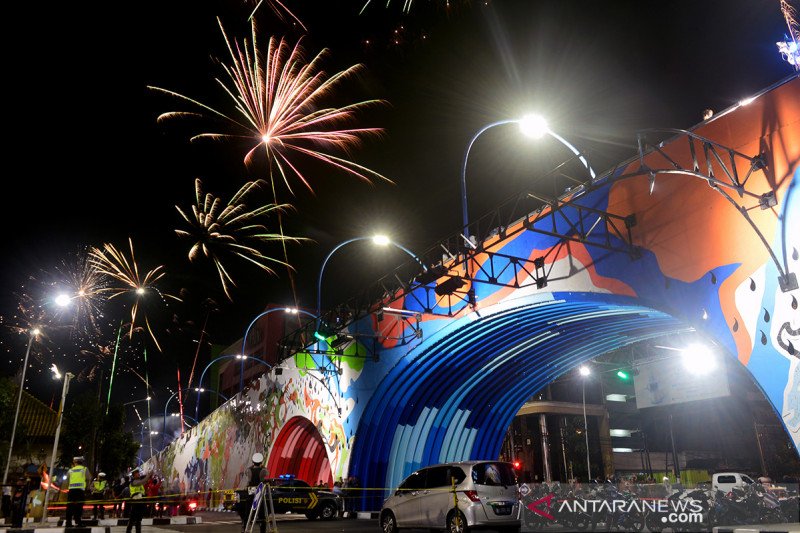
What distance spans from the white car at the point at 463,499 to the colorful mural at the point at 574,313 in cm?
547

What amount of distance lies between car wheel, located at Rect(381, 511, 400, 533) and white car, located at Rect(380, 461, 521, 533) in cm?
20

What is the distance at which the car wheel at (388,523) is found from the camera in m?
14.9

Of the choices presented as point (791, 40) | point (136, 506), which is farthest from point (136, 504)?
point (791, 40)

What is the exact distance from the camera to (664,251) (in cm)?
1409

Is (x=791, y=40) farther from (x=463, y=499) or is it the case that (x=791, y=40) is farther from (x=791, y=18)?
(x=463, y=499)

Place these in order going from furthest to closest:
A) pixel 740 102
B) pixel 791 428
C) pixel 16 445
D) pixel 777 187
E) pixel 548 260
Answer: pixel 16 445 < pixel 548 260 < pixel 740 102 < pixel 777 187 < pixel 791 428

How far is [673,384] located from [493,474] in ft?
83.3

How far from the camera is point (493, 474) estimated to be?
523 inches

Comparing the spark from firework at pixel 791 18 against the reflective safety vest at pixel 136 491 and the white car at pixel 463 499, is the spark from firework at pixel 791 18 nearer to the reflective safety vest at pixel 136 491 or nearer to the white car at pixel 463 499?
the white car at pixel 463 499

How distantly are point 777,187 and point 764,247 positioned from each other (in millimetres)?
1184

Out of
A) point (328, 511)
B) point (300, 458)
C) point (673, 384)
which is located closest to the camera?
point (328, 511)

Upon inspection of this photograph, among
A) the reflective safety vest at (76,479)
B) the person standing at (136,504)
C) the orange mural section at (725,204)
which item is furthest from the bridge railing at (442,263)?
the reflective safety vest at (76,479)

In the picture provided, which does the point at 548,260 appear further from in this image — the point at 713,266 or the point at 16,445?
the point at 16,445

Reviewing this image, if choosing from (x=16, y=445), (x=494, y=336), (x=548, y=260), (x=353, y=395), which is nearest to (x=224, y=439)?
(x=16, y=445)
